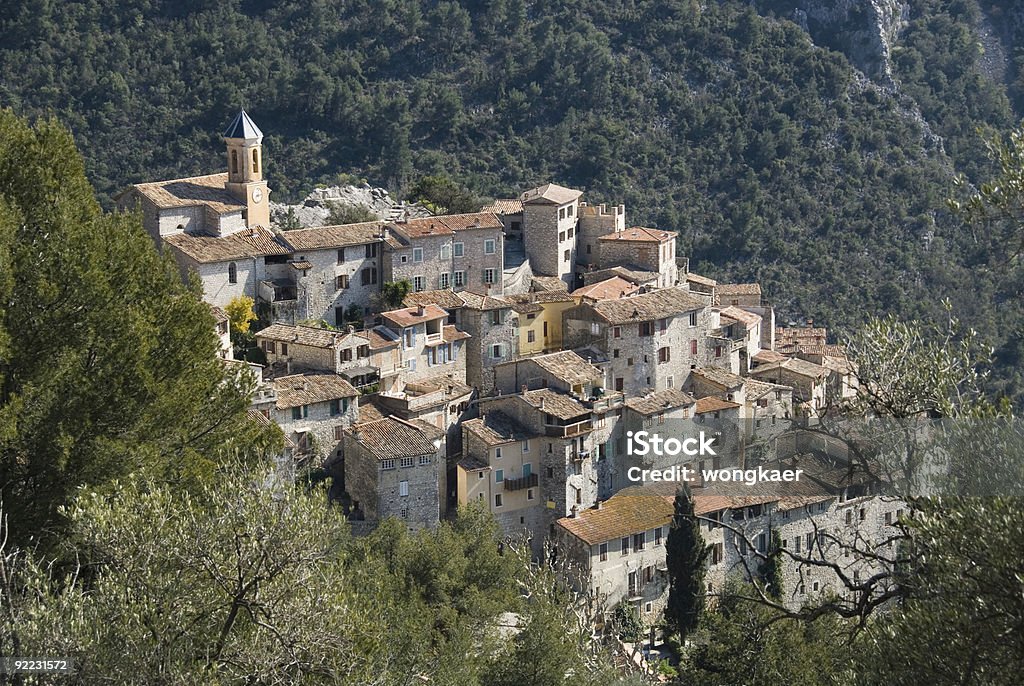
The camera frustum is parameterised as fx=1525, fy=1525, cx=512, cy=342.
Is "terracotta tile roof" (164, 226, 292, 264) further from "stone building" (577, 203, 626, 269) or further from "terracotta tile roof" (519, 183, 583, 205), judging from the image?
"stone building" (577, 203, 626, 269)

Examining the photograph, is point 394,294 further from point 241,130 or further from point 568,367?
point 241,130

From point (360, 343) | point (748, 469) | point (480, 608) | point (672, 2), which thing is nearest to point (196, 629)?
point (480, 608)

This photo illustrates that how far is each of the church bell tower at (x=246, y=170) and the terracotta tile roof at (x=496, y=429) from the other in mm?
8011

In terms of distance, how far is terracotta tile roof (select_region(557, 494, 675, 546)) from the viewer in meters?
34.8

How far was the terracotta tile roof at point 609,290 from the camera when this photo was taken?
39.5 meters

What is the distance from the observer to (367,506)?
109 feet

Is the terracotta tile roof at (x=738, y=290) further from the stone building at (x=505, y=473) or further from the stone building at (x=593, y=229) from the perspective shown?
the stone building at (x=505, y=473)

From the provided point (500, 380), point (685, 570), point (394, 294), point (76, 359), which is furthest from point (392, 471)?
point (76, 359)

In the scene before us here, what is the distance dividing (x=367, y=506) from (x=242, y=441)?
1552cm

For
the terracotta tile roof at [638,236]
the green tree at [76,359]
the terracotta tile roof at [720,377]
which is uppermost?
the green tree at [76,359]

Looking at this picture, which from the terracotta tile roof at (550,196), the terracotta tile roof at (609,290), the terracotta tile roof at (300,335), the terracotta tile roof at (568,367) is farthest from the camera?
the terracotta tile roof at (550,196)

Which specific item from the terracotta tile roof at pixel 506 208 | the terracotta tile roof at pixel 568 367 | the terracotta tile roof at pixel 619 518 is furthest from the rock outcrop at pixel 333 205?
the terracotta tile roof at pixel 619 518

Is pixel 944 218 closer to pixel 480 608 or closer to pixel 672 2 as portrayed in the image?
pixel 672 2

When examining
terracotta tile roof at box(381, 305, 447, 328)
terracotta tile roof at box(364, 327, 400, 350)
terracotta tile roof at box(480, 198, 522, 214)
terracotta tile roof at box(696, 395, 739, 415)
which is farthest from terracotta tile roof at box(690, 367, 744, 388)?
terracotta tile roof at box(364, 327, 400, 350)
